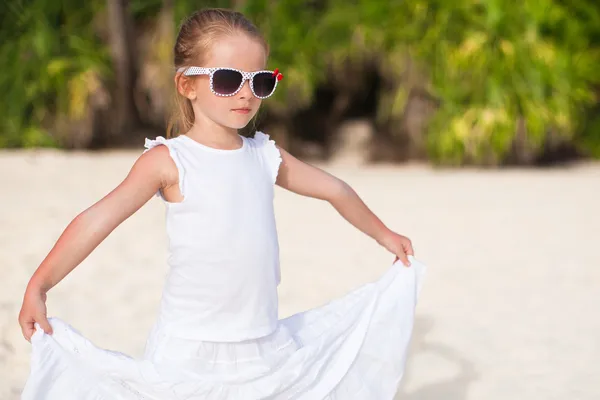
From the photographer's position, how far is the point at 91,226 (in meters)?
2.24

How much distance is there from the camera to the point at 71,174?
8.86m

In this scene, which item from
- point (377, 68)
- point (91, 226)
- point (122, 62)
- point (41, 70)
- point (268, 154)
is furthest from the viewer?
point (377, 68)

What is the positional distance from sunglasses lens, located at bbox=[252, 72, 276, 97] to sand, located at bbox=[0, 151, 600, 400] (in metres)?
1.96

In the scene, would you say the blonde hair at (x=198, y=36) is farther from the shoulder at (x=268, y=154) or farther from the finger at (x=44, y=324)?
the finger at (x=44, y=324)

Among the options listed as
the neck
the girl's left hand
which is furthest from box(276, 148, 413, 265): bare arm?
the neck

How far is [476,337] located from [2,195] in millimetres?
4803

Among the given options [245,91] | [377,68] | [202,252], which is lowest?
[377,68]

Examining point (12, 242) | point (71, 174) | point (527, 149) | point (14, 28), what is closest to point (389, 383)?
point (12, 242)

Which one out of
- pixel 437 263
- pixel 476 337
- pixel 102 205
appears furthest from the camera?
pixel 437 263

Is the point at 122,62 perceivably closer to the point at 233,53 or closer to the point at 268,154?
the point at 268,154

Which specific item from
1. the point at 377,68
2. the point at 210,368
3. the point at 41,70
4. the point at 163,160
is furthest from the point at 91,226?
the point at 377,68

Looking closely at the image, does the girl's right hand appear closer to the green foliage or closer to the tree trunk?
the green foliage

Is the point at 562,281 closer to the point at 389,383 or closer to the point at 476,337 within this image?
the point at 476,337

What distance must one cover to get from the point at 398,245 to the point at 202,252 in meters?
0.80
